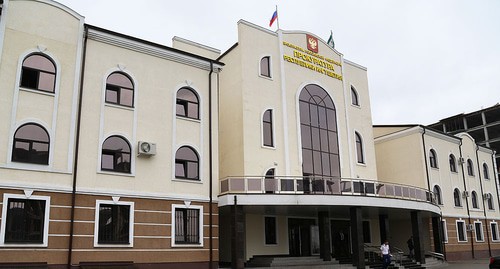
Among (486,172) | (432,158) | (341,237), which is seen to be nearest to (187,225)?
(341,237)

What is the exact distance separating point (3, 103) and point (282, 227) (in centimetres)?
1459

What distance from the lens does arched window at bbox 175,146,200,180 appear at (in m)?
19.1

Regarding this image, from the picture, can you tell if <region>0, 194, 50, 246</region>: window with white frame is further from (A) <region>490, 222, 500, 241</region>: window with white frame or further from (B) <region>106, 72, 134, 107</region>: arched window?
(A) <region>490, 222, 500, 241</region>: window with white frame

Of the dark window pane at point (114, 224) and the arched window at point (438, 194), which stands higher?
the arched window at point (438, 194)

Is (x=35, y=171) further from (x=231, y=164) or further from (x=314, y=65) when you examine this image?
(x=314, y=65)

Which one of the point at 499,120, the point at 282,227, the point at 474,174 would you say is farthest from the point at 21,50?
the point at 499,120

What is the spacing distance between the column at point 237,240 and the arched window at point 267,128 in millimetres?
5203

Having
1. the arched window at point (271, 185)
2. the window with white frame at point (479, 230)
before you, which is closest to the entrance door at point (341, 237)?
the arched window at point (271, 185)

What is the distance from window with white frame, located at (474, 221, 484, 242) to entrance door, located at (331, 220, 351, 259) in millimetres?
12693

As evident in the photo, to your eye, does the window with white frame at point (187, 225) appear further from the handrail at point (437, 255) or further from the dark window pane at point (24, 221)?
the handrail at point (437, 255)

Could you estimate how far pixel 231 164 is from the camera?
74.8 feet

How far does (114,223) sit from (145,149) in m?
3.05

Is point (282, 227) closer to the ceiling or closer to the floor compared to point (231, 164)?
closer to the floor

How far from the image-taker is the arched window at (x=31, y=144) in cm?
1541
